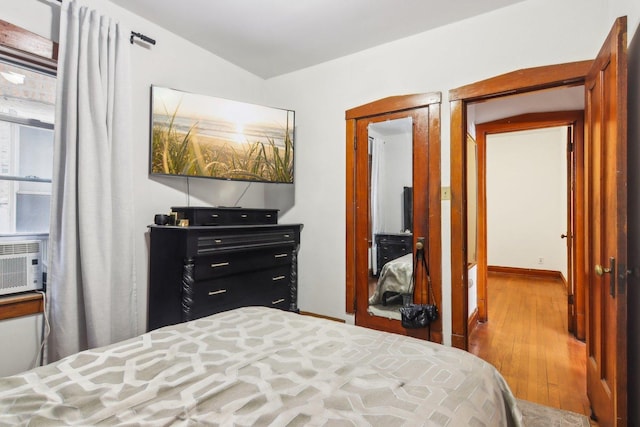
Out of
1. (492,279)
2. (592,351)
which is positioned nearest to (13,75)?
(592,351)

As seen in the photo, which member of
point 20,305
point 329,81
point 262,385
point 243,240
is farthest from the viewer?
point 329,81

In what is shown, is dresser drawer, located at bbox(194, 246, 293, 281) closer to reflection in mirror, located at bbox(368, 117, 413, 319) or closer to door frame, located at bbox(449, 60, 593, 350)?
reflection in mirror, located at bbox(368, 117, 413, 319)

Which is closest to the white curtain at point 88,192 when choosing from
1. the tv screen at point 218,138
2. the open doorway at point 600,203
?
the tv screen at point 218,138

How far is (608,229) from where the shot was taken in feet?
5.15

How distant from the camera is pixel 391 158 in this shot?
284 cm

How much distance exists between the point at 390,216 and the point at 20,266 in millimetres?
2570

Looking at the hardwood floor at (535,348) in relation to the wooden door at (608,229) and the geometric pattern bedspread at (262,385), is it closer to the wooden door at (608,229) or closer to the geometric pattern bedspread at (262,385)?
the wooden door at (608,229)

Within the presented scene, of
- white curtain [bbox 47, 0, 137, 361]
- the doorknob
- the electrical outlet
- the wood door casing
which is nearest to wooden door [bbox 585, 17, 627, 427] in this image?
the doorknob

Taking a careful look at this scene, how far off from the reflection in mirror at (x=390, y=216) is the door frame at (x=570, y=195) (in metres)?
1.38

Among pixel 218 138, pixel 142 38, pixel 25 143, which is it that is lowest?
pixel 25 143

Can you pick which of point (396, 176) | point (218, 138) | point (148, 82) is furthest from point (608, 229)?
point (148, 82)

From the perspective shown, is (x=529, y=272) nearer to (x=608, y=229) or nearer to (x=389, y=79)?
(x=389, y=79)

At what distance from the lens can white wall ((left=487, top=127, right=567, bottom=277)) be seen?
5.77m

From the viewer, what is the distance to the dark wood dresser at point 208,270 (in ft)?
7.62
